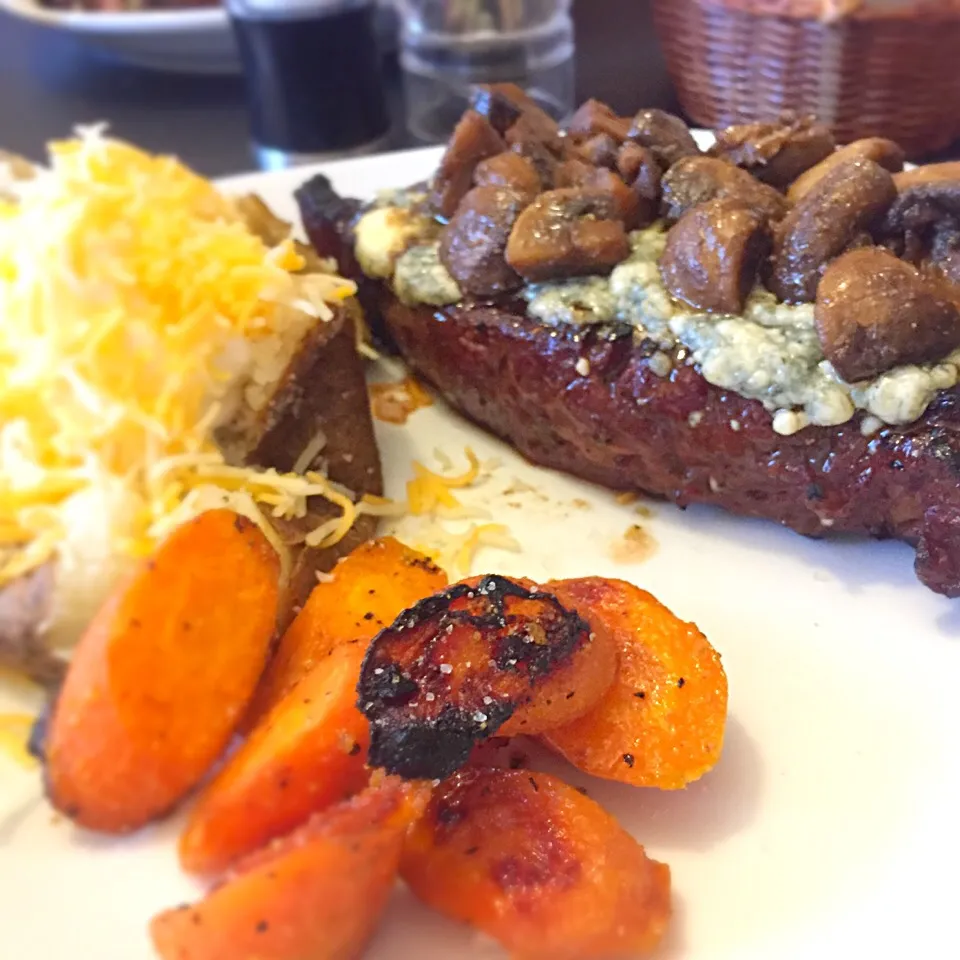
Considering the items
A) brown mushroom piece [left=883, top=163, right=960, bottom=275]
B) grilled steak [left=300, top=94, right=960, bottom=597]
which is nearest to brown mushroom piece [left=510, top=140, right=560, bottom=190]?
grilled steak [left=300, top=94, right=960, bottom=597]

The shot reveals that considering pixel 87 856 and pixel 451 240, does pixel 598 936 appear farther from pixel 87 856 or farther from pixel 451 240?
pixel 451 240

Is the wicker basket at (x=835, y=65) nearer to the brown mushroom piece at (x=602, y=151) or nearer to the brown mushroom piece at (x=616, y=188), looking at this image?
the brown mushroom piece at (x=602, y=151)

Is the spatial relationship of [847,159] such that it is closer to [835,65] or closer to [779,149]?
[779,149]

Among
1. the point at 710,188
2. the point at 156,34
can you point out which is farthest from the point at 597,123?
the point at 156,34

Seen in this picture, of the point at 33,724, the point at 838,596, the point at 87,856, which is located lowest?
the point at 838,596

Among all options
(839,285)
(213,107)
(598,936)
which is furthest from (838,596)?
(213,107)

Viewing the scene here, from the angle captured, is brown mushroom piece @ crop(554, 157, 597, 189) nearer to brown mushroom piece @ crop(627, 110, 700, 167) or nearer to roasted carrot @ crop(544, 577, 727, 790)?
brown mushroom piece @ crop(627, 110, 700, 167)
